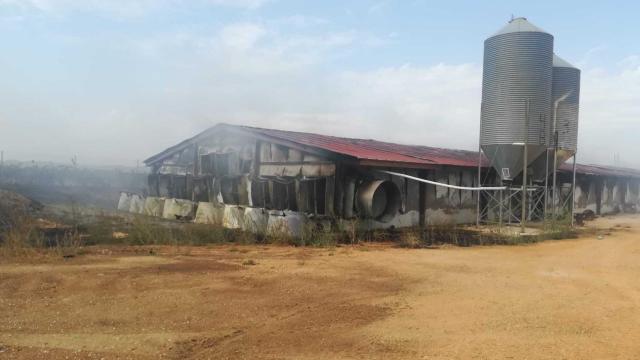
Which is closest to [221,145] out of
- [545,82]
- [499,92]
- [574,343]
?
[499,92]

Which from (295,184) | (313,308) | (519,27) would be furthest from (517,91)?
(313,308)

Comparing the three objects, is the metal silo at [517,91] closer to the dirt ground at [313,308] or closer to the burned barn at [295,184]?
the burned barn at [295,184]

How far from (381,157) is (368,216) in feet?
6.02

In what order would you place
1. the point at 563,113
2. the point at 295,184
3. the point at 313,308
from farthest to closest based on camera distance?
the point at 563,113, the point at 295,184, the point at 313,308

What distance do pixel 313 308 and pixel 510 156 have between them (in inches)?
460

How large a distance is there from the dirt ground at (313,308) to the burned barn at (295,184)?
12.5ft

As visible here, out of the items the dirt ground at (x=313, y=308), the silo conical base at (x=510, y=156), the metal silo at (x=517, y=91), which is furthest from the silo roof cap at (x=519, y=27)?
the dirt ground at (x=313, y=308)

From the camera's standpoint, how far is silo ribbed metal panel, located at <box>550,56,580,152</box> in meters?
16.9

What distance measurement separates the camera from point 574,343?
536 centimetres

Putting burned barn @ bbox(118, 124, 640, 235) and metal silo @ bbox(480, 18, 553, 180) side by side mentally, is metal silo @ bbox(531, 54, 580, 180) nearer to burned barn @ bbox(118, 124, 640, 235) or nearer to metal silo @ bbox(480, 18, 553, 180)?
metal silo @ bbox(480, 18, 553, 180)

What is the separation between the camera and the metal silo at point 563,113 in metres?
16.7

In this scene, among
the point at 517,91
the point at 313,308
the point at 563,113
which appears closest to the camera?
the point at 313,308

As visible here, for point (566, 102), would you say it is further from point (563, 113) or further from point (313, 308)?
point (313, 308)

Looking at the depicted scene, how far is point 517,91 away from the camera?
15883mm
